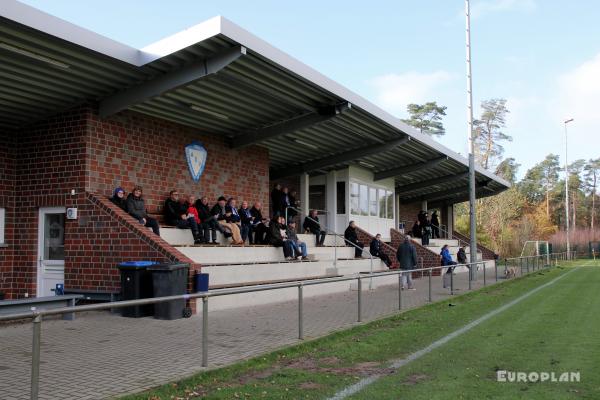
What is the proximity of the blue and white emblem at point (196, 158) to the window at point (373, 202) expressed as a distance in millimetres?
13355

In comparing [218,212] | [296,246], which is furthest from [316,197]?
[218,212]

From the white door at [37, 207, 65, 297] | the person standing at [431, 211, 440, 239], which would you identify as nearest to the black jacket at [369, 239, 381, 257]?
the white door at [37, 207, 65, 297]

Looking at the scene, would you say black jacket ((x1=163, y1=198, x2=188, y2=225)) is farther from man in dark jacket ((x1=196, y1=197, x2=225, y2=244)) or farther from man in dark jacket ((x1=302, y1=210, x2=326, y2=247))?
man in dark jacket ((x1=302, y1=210, x2=326, y2=247))

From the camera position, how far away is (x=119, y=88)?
13219 millimetres

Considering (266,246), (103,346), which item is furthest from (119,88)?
(103,346)

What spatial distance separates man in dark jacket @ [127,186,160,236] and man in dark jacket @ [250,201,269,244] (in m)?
4.52

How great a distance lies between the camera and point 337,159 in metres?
23.3

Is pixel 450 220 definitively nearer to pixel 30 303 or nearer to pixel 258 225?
pixel 258 225

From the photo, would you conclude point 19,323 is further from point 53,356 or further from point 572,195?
point 572,195

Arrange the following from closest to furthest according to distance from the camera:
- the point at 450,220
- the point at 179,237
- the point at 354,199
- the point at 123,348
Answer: the point at 123,348, the point at 179,237, the point at 354,199, the point at 450,220

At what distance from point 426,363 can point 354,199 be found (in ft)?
66.1

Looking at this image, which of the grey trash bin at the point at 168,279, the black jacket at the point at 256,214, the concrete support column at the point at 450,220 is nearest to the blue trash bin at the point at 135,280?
the grey trash bin at the point at 168,279

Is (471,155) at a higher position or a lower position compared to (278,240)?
higher

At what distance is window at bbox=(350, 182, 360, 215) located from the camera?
1062 inches
